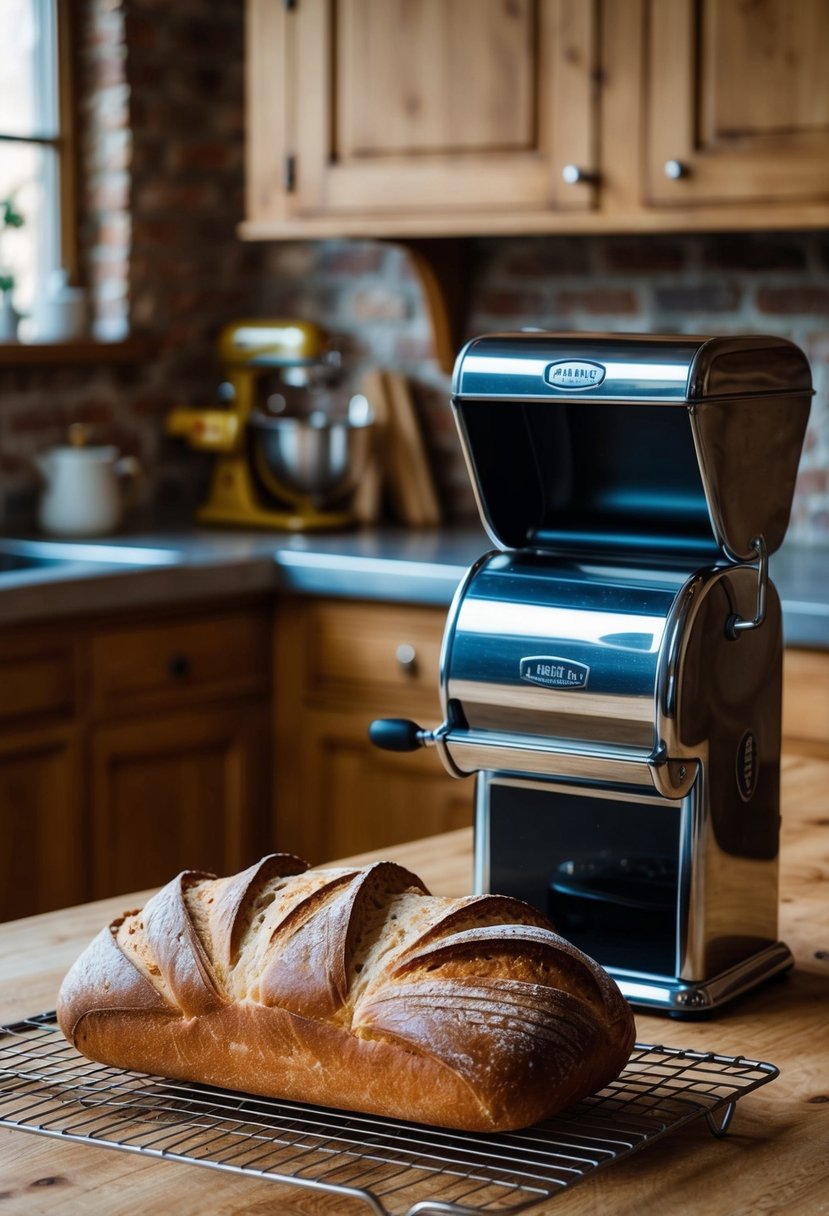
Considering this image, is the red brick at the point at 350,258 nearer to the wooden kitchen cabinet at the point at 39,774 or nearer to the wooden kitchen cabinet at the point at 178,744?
the wooden kitchen cabinet at the point at 178,744

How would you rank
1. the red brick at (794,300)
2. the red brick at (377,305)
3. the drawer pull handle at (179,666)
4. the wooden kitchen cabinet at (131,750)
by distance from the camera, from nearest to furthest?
the wooden kitchen cabinet at (131,750) < the drawer pull handle at (179,666) < the red brick at (794,300) < the red brick at (377,305)

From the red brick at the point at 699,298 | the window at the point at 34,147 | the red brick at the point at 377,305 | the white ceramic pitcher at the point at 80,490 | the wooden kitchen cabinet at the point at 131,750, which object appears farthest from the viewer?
the red brick at the point at 377,305

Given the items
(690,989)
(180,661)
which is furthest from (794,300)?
(690,989)

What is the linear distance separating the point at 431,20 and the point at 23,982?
2381mm

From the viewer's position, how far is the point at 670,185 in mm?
2891

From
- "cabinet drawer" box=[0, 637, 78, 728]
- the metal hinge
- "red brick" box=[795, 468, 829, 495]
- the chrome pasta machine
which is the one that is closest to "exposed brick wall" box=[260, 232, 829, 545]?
"red brick" box=[795, 468, 829, 495]

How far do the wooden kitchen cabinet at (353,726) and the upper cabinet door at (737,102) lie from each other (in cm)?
83

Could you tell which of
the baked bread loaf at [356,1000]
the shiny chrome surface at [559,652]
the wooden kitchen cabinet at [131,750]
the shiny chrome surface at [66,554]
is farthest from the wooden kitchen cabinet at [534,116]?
the baked bread loaf at [356,1000]

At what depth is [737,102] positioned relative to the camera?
280cm

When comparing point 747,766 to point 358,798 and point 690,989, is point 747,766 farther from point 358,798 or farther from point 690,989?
point 358,798

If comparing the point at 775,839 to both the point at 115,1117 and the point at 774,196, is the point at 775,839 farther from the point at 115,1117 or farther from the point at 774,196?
the point at 774,196

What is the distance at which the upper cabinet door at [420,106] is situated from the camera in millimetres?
3006

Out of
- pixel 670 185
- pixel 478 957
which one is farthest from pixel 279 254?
pixel 478 957

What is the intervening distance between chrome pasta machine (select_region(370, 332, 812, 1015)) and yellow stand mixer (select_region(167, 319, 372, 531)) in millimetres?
2204
